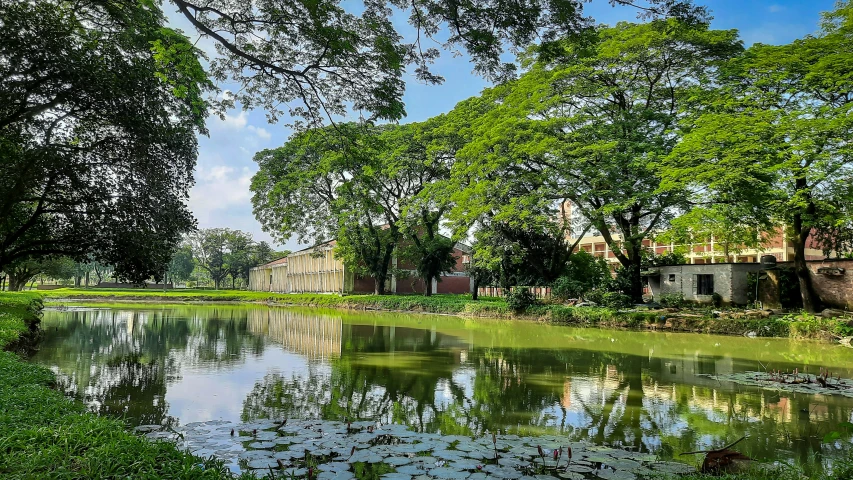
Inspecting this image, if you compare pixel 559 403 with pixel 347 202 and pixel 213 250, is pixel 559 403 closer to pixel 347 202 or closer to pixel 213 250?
pixel 347 202

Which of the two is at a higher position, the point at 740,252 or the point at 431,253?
the point at 740,252

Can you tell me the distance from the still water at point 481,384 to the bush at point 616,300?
5.09 m

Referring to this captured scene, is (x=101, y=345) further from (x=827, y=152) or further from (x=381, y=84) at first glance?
(x=827, y=152)

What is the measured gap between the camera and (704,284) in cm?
2505

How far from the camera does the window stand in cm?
2477

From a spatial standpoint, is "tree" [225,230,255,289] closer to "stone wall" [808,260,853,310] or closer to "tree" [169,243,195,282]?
"tree" [169,243,195,282]

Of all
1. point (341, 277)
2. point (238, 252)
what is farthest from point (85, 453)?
point (238, 252)

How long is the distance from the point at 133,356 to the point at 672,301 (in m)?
21.4

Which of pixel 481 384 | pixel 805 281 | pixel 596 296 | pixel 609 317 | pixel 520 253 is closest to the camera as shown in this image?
pixel 481 384

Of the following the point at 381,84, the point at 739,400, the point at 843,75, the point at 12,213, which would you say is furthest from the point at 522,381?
the point at 843,75

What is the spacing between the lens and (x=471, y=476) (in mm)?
4387

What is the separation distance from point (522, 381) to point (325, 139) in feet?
18.9

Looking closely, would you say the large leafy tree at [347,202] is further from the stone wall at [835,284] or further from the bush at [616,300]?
the stone wall at [835,284]

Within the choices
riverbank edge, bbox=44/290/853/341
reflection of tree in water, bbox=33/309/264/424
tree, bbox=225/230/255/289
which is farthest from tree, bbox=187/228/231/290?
reflection of tree in water, bbox=33/309/264/424
